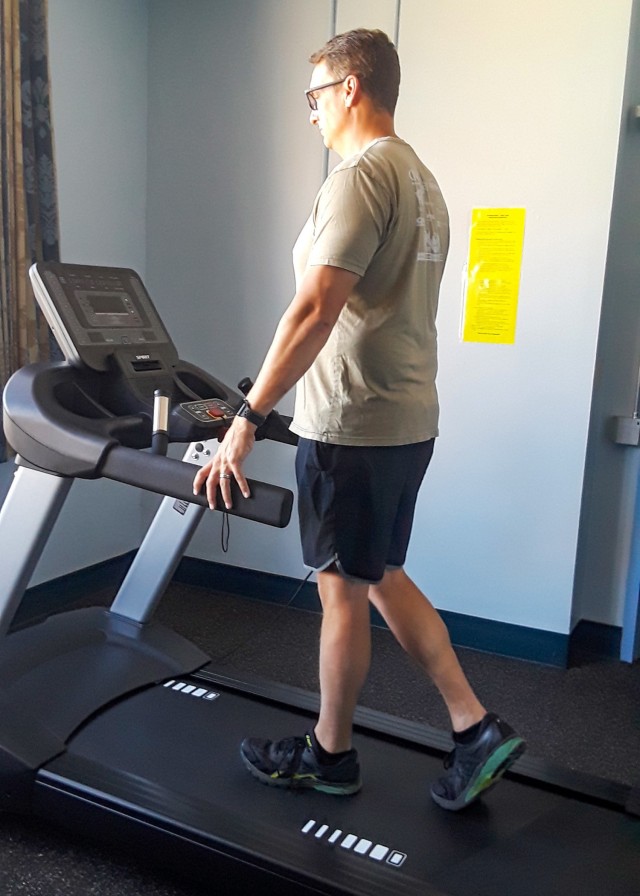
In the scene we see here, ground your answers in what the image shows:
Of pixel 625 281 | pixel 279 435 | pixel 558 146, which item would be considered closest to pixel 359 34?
pixel 279 435

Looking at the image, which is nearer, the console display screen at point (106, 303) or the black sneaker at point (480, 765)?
the black sneaker at point (480, 765)

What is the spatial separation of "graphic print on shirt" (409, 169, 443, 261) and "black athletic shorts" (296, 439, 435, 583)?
1.29ft

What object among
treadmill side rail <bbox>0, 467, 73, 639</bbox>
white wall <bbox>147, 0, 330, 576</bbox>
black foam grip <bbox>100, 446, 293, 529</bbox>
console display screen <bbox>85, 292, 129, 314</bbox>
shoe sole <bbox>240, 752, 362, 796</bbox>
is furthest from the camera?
white wall <bbox>147, 0, 330, 576</bbox>

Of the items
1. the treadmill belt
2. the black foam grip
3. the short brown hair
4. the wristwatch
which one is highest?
the short brown hair

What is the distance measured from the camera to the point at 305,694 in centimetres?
224

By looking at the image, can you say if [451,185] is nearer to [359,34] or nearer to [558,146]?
[558,146]

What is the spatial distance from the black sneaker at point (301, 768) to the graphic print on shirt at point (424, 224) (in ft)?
3.48

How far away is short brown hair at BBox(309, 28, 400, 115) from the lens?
5.51ft

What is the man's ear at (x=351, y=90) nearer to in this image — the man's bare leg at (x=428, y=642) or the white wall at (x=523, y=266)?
the man's bare leg at (x=428, y=642)

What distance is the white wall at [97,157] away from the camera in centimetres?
298

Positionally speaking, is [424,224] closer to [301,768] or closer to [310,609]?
[301,768]

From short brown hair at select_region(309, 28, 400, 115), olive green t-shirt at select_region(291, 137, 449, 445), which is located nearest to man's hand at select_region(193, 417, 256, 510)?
olive green t-shirt at select_region(291, 137, 449, 445)

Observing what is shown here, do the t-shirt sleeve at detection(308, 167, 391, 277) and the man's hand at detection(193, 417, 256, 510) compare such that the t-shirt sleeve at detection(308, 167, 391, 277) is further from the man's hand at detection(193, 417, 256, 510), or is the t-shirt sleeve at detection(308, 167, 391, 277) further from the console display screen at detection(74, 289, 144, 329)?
the console display screen at detection(74, 289, 144, 329)

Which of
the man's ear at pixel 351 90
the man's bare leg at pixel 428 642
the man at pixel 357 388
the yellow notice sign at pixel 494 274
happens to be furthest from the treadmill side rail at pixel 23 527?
the yellow notice sign at pixel 494 274
